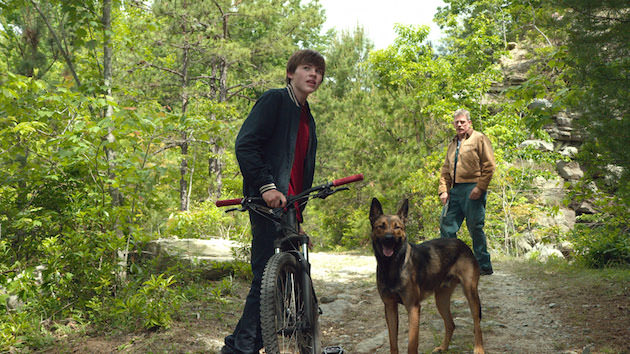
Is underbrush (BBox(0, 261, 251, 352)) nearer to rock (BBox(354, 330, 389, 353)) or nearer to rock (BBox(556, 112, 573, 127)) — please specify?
rock (BBox(354, 330, 389, 353))

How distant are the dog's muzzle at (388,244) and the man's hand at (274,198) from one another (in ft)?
4.07

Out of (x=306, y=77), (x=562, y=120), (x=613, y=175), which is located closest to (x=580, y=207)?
(x=562, y=120)

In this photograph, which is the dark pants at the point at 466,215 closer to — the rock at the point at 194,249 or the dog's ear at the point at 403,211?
the dog's ear at the point at 403,211

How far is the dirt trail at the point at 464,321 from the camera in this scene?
4241mm

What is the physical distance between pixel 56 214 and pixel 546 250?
41.1 ft

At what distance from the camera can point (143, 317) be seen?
452 cm

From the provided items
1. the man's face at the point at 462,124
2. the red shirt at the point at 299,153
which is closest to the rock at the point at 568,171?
the man's face at the point at 462,124

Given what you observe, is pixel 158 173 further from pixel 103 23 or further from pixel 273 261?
pixel 273 261

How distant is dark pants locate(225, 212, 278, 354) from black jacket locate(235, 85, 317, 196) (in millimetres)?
243

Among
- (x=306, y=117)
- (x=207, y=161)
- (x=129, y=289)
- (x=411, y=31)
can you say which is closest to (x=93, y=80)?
(x=129, y=289)

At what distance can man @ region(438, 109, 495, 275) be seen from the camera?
231 inches

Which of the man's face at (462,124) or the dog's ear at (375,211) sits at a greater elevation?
the man's face at (462,124)

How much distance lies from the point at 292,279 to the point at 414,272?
1274 millimetres

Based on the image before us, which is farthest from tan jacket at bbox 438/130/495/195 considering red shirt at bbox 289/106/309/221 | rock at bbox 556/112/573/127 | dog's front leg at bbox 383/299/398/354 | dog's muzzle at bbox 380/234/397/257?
rock at bbox 556/112/573/127
